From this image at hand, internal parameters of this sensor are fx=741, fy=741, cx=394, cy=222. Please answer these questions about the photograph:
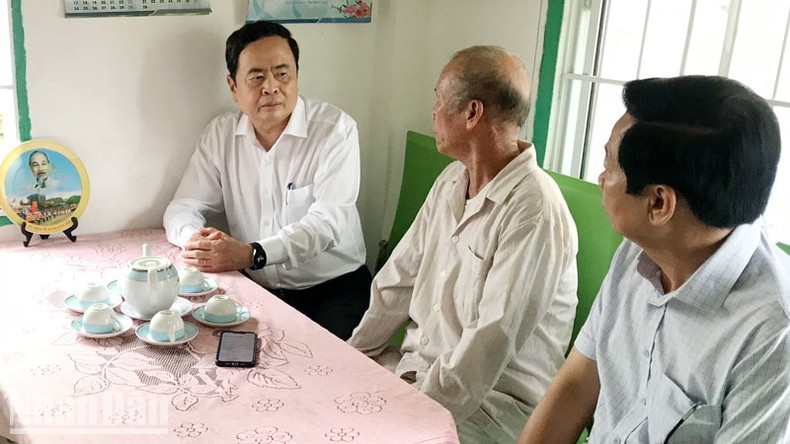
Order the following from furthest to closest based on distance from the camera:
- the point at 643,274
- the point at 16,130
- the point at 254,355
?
the point at 16,130, the point at 254,355, the point at 643,274

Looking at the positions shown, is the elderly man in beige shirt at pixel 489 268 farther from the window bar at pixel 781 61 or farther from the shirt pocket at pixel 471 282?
the window bar at pixel 781 61

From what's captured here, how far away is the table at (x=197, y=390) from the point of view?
1164 mm

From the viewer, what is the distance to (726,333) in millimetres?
1049

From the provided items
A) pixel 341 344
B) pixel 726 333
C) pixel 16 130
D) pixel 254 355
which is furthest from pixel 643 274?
pixel 16 130

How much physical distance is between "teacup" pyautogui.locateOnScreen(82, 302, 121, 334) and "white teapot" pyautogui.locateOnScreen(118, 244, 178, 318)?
0.06 meters

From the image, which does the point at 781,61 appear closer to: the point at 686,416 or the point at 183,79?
the point at 686,416

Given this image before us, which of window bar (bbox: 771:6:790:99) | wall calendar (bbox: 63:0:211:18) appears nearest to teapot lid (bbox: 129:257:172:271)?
wall calendar (bbox: 63:0:211:18)

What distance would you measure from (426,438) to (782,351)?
531mm

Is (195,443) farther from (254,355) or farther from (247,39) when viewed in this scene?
(247,39)

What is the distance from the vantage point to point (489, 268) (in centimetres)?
167

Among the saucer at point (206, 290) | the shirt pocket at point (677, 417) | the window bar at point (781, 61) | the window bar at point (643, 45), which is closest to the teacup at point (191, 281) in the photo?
the saucer at point (206, 290)

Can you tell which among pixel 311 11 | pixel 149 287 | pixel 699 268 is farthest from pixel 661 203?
pixel 311 11

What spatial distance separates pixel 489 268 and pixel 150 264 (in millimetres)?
740

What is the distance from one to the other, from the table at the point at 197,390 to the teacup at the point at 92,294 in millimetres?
42
